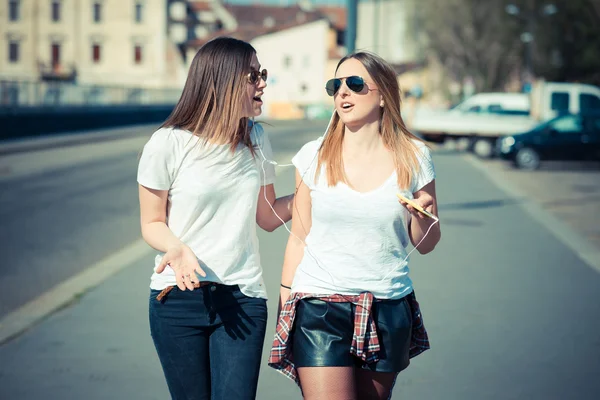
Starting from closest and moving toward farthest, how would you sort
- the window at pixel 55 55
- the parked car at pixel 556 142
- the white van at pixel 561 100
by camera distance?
the parked car at pixel 556 142 → the white van at pixel 561 100 → the window at pixel 55 55

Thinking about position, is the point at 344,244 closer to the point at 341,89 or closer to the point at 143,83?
the point at 341,89

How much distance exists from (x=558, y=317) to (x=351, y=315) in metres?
4.11

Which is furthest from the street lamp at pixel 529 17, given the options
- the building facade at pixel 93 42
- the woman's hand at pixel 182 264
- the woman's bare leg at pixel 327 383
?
the woman's hand at pixel 182 264

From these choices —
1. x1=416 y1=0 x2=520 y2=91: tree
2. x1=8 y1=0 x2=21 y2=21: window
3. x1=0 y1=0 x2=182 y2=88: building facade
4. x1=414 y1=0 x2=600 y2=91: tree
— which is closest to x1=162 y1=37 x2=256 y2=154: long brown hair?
x1=414 y1=0 x2=600 y2=91: tree

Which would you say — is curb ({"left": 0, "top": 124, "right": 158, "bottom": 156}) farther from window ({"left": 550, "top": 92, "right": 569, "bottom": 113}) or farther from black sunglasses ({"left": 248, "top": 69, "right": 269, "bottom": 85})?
black sunglasses ({"left": 248, "top": 69, "right": 269, "bottom": 85})

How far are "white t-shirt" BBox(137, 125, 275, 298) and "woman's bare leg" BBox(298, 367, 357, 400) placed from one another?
35cm

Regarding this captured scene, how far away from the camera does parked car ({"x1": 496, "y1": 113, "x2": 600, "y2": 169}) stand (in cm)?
2373

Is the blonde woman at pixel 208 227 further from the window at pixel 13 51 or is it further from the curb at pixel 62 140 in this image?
the window at pixel 13 51

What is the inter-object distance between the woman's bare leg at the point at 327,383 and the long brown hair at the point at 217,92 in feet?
2.67

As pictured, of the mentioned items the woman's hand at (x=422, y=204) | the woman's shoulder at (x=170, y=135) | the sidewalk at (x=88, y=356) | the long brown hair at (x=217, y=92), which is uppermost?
the long brown hair at (x=217, y=92)

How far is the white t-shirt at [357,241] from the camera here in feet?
10.2

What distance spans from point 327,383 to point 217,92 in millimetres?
1056

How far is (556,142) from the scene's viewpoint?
2395 cm

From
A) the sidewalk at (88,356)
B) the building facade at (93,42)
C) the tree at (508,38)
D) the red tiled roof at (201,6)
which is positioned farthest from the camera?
the red tiled roof at (201,6)
